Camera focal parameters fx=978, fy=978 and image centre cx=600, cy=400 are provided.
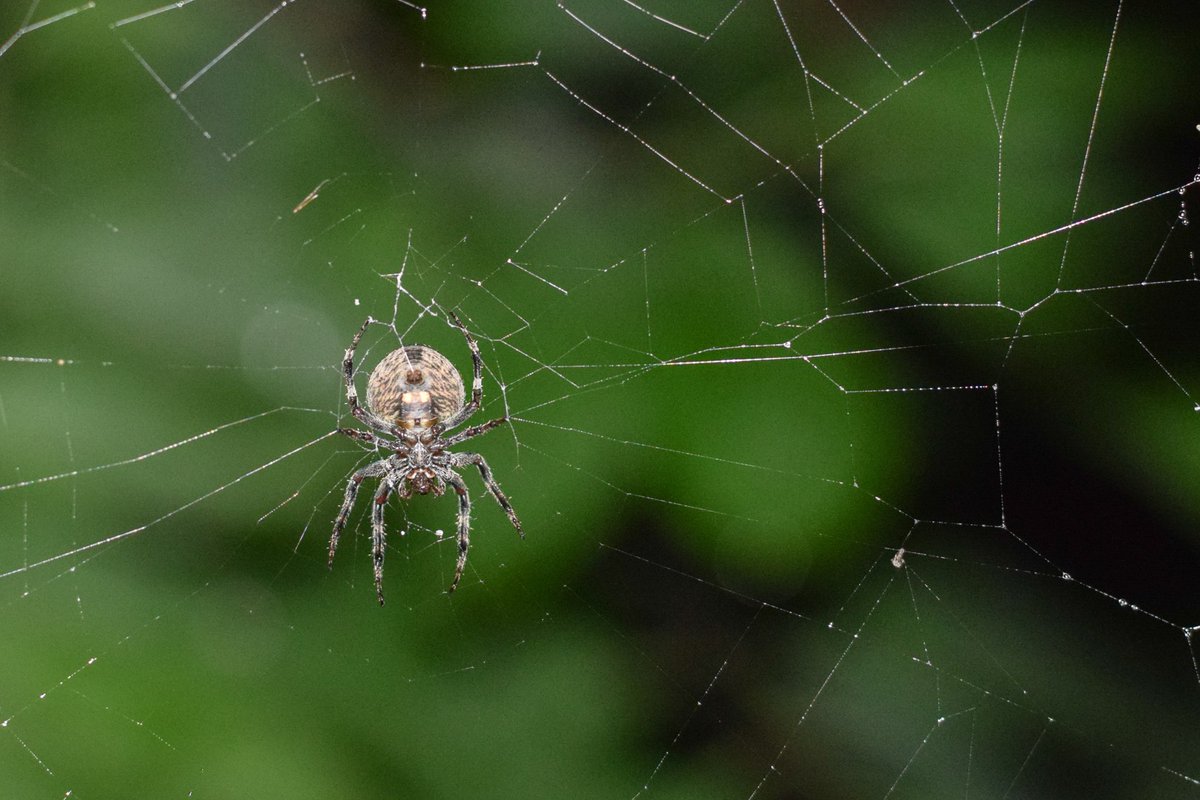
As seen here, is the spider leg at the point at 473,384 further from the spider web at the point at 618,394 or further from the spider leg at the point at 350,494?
the spider leg at the point at 350,494

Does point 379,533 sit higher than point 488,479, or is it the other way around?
point 488,479

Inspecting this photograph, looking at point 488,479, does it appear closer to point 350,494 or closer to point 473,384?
point 473,384

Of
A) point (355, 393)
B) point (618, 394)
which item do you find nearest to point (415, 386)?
point (355, 393)

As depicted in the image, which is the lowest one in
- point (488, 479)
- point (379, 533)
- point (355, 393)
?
point (379, 533)

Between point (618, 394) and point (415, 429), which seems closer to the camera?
point (618, 394)

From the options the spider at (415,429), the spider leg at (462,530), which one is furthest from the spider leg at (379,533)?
the spider leg at (462,530)

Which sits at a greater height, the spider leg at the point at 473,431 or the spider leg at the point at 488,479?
the spider leg at the point at 473,431

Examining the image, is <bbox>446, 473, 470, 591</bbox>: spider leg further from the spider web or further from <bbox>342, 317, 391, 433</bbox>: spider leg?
<bbox>342, 317, 391, 433</bbox>: spider leg

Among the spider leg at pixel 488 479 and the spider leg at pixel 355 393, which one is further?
the spider leg at pixel 355 393
